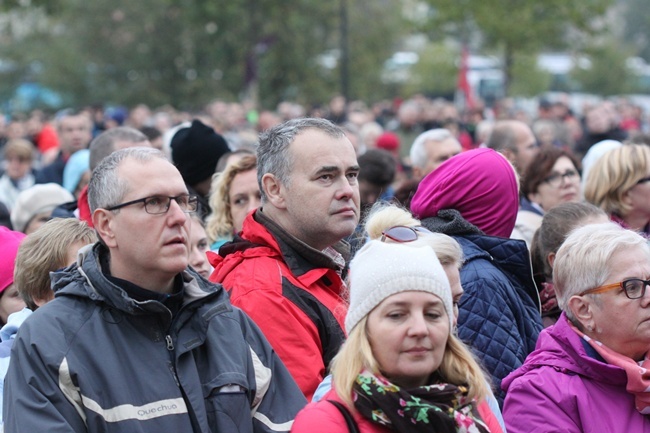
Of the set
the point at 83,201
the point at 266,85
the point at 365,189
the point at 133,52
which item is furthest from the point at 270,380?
the point at 133,52

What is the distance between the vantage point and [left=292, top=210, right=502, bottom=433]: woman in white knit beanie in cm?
336

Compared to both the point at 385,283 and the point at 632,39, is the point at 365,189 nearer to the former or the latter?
the point at 385,283

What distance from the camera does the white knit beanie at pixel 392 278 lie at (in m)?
3.55

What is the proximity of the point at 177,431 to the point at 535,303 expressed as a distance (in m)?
2.21

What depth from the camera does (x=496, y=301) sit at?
186 inches

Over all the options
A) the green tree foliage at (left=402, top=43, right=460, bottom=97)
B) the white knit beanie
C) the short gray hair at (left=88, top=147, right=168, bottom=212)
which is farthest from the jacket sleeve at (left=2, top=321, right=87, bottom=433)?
the green tree foliage at (left=402, top=43, right=460, bottom=97)

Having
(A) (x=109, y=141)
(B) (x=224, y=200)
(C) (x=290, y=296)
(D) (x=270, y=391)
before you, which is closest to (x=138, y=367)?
(D) (x=270, y=391)

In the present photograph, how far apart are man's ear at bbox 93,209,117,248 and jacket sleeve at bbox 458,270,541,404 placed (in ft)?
5.48

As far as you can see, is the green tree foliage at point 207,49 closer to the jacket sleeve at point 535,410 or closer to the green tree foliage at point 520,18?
the green tree foliage at point 520,18

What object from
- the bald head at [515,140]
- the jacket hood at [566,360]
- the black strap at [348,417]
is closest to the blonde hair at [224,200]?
the jacket hood at [566,360]

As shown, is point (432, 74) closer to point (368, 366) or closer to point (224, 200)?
point (224, 200)

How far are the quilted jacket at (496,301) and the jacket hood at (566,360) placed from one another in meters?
0.25

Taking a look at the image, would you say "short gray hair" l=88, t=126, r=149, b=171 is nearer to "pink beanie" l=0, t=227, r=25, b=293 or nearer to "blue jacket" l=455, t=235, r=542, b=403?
"pink beanie" l=0, t=227, r=25, b=293

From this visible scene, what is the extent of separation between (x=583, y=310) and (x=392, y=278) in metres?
1.19
